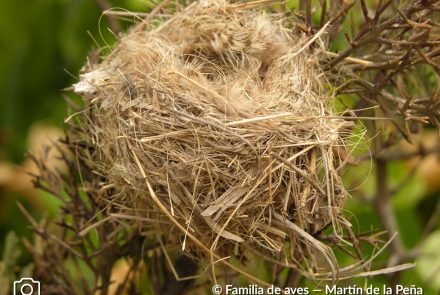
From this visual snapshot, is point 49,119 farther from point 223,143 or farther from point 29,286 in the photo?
point 223,143

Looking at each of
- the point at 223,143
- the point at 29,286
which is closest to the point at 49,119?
the point at 29,286

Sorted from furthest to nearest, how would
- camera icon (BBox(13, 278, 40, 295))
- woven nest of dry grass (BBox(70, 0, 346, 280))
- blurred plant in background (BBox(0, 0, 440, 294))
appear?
blurred plant in background (BBox(0, 0, 440, 294))
camera icon (BBox(13, 278, 40, 295))
woven nest of dry grass (BBox(70, 0, 346, 280))

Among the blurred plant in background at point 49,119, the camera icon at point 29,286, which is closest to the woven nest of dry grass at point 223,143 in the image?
the camera icon at point 29,286

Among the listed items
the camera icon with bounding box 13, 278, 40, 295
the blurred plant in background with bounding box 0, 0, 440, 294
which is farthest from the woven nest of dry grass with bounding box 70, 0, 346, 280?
the blurred plant in background with bounding box 0, 0, 440, 294

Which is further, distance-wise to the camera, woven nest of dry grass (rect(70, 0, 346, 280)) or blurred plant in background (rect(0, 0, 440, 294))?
blurred plant in background (rect(0, 0, 440, 294))

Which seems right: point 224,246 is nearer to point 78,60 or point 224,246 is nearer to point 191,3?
point 191,3

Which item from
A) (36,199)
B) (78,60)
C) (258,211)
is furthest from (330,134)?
(78,60)

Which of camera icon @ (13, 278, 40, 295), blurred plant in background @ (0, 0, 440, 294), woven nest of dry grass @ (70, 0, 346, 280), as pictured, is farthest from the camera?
blurred plant in background @ (0, 0, 440, 294)

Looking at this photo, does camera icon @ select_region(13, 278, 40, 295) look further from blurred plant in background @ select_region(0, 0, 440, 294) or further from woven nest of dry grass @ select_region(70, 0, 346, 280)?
blurred plant in background @ select_region(0, 0, 440, 294)
